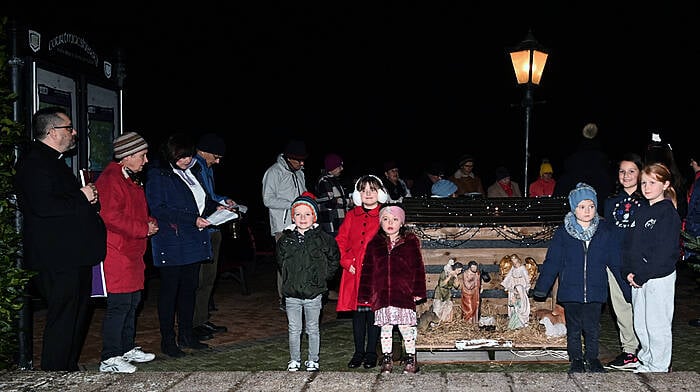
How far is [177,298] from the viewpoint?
6719 millimetres

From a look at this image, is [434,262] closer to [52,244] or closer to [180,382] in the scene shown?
[180,382]

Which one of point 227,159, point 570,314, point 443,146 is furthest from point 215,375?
point 443,146

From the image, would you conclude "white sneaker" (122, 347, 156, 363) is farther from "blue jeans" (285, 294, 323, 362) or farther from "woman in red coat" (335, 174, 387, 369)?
"woman in red coat" (335, 174, 387, 369)

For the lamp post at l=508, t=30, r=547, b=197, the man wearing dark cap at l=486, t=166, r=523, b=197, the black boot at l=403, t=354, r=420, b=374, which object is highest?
the lamp post at l=508, t=30, r=547, b=197

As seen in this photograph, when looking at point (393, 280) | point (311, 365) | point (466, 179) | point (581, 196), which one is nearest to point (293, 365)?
point (311, 365)

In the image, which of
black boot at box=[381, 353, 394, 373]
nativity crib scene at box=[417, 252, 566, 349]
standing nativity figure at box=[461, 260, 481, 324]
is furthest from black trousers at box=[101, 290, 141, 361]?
standing nativity figure at box=[461, 260, 481, 324]

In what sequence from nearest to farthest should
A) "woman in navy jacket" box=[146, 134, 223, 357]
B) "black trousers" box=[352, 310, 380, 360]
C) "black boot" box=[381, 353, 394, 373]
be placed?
"black boot" box=[381, 353, 394, 373], "black trousers" box=[352, 310, 380, 360], "woman in navy jacket" box=[146, 134, 223, 357]

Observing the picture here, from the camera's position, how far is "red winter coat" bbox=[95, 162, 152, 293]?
18.5 feet

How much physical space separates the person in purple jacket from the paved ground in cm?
72

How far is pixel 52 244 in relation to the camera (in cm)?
506

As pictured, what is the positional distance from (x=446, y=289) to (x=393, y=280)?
2.04 ft

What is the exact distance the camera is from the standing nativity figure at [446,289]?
5.88 metres

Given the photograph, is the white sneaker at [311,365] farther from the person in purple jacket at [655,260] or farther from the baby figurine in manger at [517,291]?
the person in purple jacket at [655,260]

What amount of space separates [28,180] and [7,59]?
44.5 inches
